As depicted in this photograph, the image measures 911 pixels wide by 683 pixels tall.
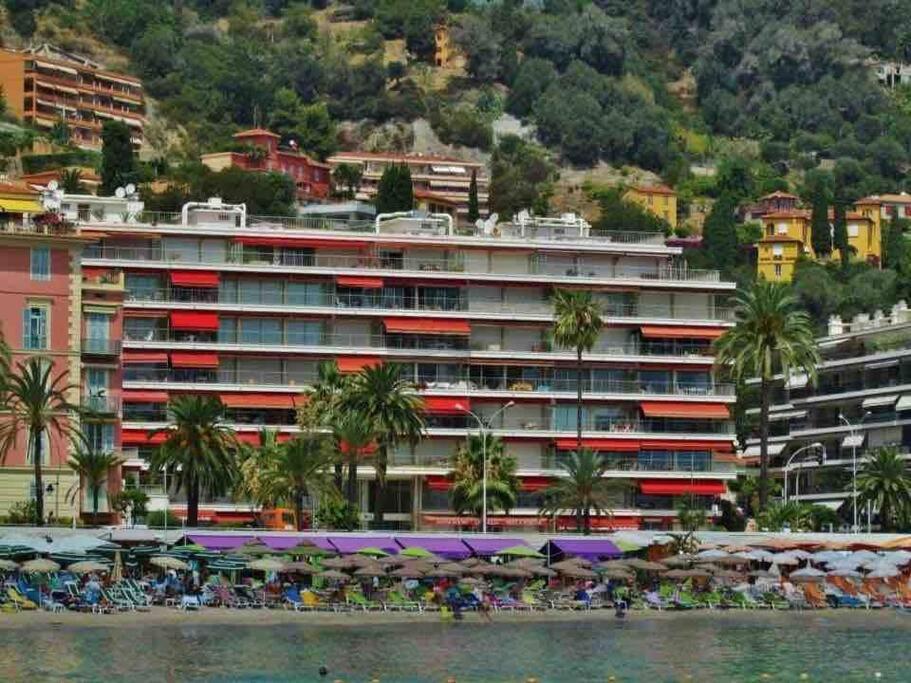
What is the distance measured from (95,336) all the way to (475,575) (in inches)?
956

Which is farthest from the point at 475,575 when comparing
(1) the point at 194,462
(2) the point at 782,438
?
(2) the point at 782,438

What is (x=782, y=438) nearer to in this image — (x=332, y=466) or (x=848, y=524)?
(x=848, y=524)

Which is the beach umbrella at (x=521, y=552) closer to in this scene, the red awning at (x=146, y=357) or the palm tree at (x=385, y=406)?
the palm tree at (x=385, y=406)

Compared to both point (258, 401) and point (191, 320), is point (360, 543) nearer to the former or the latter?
point (258, 401)

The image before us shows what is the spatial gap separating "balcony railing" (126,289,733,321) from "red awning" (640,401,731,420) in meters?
5.84

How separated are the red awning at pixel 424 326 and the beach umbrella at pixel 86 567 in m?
47.0

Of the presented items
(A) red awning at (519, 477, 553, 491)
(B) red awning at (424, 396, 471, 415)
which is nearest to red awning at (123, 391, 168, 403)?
(B) red awning at (424, 396, 471, 415)

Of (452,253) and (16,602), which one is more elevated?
A: (452,253)

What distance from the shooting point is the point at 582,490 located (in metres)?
132

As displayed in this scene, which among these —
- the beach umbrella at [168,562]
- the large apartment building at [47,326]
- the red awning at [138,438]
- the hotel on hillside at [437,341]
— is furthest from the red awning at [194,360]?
the beach umbrella at [168,562]

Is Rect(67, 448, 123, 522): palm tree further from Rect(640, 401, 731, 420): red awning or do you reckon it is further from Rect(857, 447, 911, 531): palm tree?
Rect(857, 447, 911, 531): palm tree

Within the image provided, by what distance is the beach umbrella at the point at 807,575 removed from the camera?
395 feet

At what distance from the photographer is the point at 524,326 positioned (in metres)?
152

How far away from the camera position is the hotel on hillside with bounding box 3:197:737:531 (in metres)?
146
